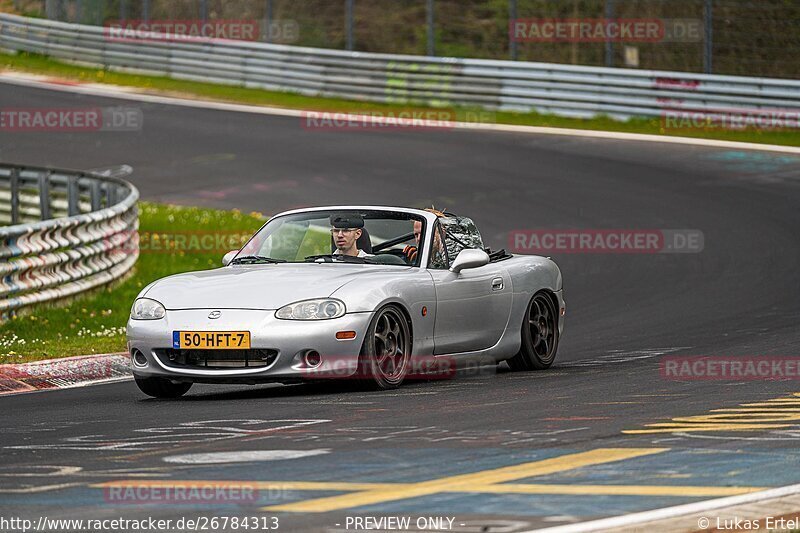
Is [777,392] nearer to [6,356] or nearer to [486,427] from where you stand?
[486,427]

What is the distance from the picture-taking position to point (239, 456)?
7.17m

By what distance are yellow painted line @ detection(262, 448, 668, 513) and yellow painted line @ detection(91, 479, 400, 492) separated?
11 centimetres

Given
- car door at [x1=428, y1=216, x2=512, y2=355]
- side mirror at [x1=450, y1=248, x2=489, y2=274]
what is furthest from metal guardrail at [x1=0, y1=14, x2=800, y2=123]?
side mirror at [x1=450, y1=248, x2=489, y2=274]

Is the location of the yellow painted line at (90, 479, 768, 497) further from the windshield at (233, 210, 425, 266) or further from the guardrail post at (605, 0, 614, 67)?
the guardrail post at (605, 0, 614, 67)

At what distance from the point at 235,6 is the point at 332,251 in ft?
105

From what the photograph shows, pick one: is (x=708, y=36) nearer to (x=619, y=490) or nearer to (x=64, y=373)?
(x=64, y=373)

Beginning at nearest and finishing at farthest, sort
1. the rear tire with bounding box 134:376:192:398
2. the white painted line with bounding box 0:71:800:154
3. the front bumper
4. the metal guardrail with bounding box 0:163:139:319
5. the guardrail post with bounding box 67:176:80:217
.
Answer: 1. the front bumper
2. the rear tire with bounding box 134:376:192:398
3. the metal guardrail with bounding box 0:163:139:319
4. the guardrail post with bounding box 67:176:80:217
5. the white painted line with bounding box 0:71:800:154

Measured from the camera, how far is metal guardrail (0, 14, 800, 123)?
2877cm

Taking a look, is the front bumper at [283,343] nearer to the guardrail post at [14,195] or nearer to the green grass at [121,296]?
the green grass at [121,296]

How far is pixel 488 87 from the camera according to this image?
32.3m

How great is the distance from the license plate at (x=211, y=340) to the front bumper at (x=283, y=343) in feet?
0.09

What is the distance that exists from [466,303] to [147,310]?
7.74 feet

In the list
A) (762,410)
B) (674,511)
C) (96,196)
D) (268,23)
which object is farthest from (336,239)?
(268,23)

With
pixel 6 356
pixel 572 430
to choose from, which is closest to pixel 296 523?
pixel 572 430
